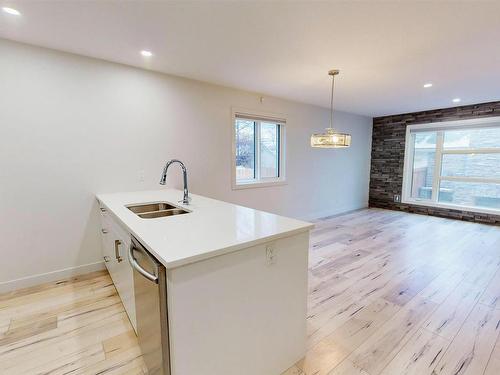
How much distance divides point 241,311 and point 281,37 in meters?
2.16

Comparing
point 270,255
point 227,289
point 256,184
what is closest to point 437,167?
point 256,184

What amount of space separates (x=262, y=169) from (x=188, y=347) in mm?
3445

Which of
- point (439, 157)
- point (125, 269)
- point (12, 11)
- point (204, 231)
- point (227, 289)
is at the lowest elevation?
point (125, 269)

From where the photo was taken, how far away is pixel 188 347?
110cm

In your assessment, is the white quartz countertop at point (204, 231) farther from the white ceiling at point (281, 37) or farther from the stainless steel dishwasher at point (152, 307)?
the white ceiling at point (281, 37)

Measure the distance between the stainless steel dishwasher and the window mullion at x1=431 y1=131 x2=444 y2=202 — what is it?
20.3ft

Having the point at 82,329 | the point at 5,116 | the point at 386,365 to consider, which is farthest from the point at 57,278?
the point at 386,365

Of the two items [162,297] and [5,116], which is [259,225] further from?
[5,116]

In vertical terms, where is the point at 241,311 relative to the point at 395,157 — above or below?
below

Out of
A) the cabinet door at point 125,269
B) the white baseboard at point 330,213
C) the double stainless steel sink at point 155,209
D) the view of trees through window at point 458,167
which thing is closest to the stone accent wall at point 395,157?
the view of trees through window at point 458,167

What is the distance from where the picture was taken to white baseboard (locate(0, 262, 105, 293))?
2367mm

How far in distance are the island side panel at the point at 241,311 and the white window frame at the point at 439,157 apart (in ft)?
17.5

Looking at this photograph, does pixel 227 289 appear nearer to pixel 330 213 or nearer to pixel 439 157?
pixel 330 213

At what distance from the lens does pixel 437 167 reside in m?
5.36
